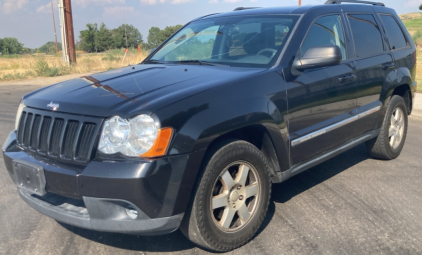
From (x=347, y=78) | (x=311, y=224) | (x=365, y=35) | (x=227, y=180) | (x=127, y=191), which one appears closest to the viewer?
(x=127, y=191)

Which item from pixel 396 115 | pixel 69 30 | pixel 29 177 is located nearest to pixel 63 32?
pixel 69 30

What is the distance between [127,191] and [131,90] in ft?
2.88

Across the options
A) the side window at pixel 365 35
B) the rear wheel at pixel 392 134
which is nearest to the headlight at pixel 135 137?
the side window at pixel 365 35

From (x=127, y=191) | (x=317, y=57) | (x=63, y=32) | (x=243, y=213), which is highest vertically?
(x=63, y=32)

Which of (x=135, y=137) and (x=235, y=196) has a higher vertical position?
(x=135, y=137)

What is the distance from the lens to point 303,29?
4195 mm

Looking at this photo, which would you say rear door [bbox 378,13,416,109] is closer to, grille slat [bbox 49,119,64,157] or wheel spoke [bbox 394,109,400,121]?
wheel spoke [bbox 394,109,400,121]

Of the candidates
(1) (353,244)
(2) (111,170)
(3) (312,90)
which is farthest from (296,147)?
(2) (111,170)

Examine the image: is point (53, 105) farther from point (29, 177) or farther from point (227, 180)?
point (227, 180)

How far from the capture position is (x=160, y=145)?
2.86 m

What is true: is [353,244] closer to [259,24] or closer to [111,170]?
[111,170]

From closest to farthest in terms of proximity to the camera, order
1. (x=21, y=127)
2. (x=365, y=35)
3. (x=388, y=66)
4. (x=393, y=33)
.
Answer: (x=21, y=127), (x=365, y=35), (x=388, y=66), (x=393, y=33)

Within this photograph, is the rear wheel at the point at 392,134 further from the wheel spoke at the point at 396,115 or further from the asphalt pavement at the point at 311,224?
the asphalt pavement at the point at 311,224

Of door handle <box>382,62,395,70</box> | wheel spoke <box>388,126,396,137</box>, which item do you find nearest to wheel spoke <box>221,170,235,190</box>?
door handle <box>382,62,395,70</box>
